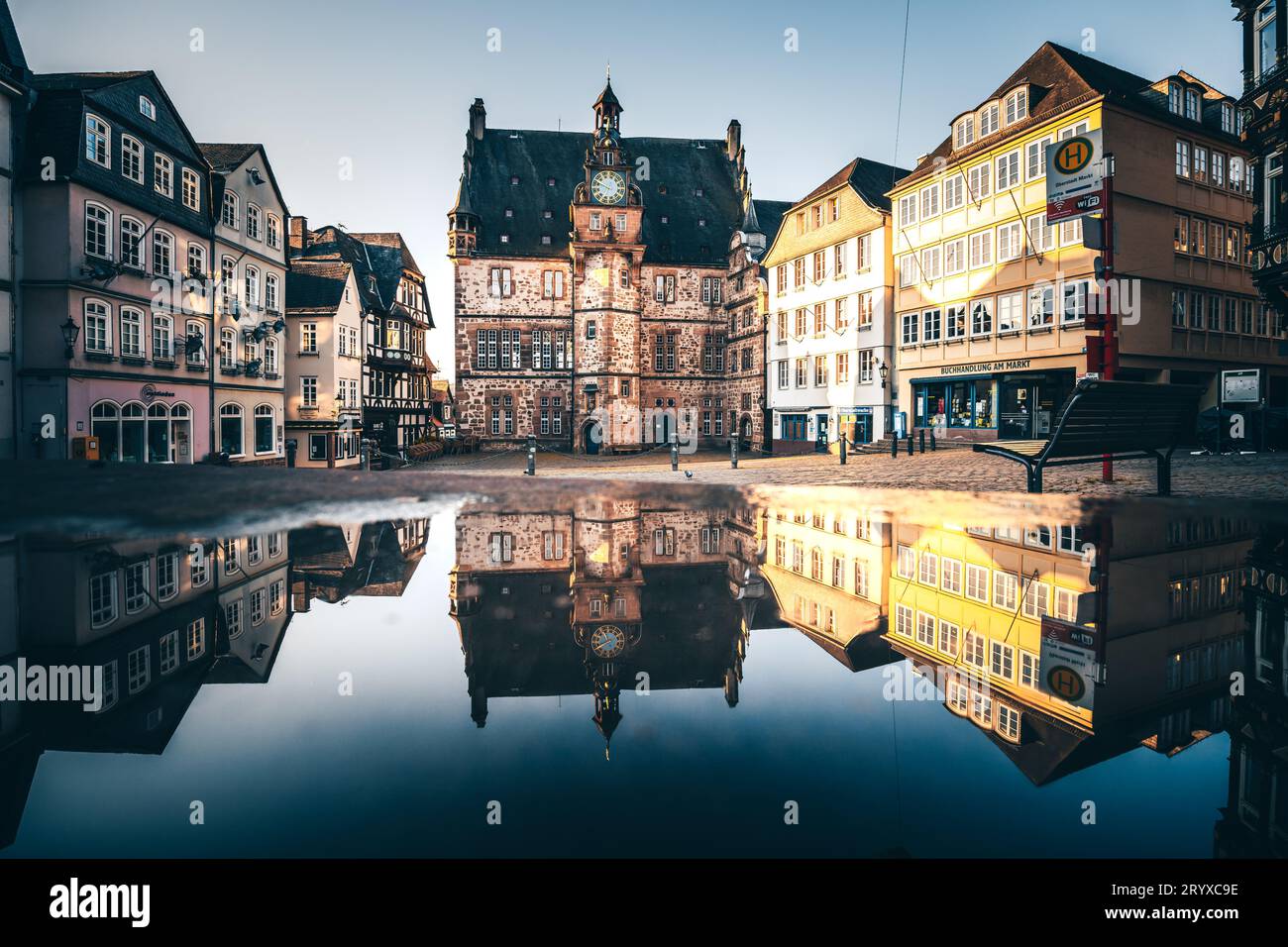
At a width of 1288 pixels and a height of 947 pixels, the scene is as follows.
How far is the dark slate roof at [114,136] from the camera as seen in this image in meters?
19.8

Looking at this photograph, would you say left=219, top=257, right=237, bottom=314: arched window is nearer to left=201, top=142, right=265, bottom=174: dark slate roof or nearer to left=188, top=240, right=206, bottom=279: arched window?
left=188, top=240, right=206, bottom=279: arched window

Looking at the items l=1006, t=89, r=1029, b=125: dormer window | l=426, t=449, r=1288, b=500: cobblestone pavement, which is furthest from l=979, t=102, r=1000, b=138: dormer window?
l=426, t=449, r=1288, b=500: cobblestone pavement

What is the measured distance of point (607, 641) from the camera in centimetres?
361

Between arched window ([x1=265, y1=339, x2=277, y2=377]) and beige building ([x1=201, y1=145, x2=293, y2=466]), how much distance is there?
46 mm

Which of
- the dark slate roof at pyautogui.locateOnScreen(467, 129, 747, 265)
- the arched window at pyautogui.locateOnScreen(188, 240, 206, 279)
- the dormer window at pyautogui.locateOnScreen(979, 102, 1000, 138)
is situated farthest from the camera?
the dark slate roof at pyautogui.locateOnScreen(467, 129, 747, 265)

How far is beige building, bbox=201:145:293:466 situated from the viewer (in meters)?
26.9

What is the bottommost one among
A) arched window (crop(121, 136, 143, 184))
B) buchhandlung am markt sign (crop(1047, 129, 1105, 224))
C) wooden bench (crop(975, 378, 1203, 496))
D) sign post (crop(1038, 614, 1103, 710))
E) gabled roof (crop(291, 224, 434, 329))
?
sign post (crop(1038, 614, 1103, 710))

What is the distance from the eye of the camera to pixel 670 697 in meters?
2.92

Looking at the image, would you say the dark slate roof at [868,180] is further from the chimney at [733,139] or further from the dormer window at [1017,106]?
the chimney at [733,139]

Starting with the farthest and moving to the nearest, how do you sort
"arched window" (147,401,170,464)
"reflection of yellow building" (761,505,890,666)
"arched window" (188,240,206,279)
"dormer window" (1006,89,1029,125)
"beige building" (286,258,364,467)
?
"beige building" (286,258,364,467) < "dormer window" (1006,89,1029,125) < "arched window" (188,240,206,279) < "arched window" (147,401,170,464) < "reflection of yellow building" (761,505,890,666)

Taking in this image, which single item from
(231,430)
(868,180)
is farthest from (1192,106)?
(231,430)

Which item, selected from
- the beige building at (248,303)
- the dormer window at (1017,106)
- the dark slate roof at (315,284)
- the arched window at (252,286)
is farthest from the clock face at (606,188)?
the dormer window at (1017,106)
